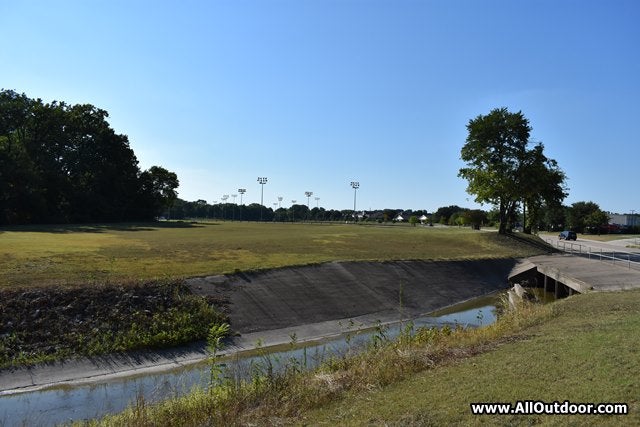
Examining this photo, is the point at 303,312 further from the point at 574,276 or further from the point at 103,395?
the point at 574,276

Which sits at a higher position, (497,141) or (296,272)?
(497,141)

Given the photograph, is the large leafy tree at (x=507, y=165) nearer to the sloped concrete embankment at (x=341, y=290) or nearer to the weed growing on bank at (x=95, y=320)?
the sloped concrete embankment at (x=341, y=290)

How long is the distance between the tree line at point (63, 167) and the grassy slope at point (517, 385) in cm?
7823

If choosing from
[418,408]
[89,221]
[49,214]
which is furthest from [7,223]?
[418,408]

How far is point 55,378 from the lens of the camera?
1562 centimetres

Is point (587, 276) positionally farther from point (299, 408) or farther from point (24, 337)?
point (24, 337)

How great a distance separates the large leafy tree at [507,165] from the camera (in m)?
55.8

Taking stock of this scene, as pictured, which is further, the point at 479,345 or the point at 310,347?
the point at 310,347

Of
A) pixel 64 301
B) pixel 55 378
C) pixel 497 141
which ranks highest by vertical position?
pixel 497 141

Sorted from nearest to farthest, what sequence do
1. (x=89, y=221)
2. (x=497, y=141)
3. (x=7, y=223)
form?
(x=497, y=141) < (x=7, y=223) < (x=89, y=221)

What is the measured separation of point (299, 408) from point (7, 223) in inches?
3165

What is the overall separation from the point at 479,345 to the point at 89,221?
9028 cm

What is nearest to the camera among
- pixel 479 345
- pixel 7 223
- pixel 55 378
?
pixel 479 345

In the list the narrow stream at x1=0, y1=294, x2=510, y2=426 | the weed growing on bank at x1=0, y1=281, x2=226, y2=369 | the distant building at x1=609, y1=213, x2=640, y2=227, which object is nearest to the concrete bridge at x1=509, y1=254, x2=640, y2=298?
the narrow stream at x1=0, y1=294, x2=510, y2=426
